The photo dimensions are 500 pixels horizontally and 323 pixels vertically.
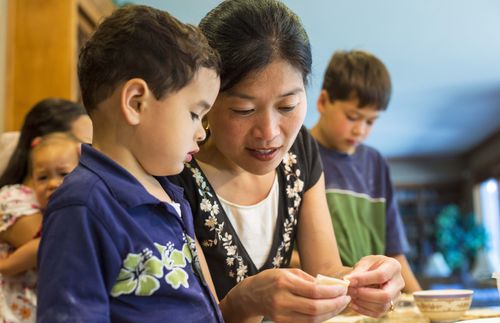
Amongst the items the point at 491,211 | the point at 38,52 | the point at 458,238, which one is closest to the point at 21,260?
the point at 38,52

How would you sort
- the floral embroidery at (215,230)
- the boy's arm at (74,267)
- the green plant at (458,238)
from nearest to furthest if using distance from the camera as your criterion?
the boy's arm at (74,267) < the floral embroidery at (215,230) < the green plant at (458,238)

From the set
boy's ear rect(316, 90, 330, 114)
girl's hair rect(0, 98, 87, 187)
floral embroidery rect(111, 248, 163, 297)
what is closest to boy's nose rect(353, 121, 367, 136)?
boy's ear rect(316, 90, 330, 114)

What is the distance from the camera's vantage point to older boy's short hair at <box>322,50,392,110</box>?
1.91 metres

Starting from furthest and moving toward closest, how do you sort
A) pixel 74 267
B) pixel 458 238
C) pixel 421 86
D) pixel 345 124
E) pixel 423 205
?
pixel 423 205, pixel 458 238, pixel 421 86, pixel 345 124, pixel 74 267

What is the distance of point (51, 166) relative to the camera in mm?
1577

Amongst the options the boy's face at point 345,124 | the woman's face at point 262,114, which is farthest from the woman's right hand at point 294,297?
the boy's face at point 345,124

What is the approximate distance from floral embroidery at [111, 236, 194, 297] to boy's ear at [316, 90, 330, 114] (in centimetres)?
131

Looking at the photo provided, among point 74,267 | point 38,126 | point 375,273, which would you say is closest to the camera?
point 74,267

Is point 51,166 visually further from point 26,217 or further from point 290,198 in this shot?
point 290,198

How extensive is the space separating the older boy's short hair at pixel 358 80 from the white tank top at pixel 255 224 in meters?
0.87

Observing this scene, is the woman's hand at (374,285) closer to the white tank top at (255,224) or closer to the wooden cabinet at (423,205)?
the white tank top at (255,224)

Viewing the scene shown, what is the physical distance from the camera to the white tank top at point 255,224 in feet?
3.63

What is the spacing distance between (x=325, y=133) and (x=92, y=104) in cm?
126

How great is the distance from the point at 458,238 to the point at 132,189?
28.0 ft
